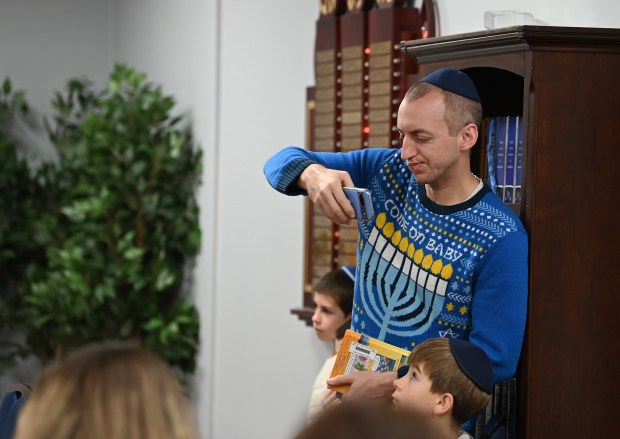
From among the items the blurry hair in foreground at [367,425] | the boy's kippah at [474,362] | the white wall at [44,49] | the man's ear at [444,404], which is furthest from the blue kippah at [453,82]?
the white wall at [44,49]

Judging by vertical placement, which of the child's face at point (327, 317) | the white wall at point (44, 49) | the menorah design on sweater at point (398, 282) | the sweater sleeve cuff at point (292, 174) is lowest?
the child's face at point (327, 317)

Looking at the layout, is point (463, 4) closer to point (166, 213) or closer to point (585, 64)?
point (585, 64)

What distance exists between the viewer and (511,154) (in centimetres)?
284

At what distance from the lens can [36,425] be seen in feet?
3.79

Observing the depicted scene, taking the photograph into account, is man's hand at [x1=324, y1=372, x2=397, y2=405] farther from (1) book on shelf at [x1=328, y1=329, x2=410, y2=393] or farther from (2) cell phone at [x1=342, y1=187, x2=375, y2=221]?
(2) cell phone at [x1=342, y1=187, x2=375, y2=221]

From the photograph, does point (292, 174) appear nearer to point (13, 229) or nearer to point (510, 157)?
point (510, 157)

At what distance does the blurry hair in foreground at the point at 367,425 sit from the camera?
0.99 metres

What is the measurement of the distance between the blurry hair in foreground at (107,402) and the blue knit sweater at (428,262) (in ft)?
4.57

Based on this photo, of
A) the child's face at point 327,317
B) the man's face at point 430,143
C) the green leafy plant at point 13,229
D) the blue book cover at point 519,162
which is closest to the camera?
the man's face at point 430,143

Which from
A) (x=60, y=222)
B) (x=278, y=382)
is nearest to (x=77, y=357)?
(x=278, y=382)

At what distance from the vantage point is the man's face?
257 cm

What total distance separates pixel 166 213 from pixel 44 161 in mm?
1141

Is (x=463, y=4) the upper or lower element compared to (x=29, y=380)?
upper

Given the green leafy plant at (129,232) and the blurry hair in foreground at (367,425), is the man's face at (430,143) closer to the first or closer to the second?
the blurry hair in foreground at (367,425)
